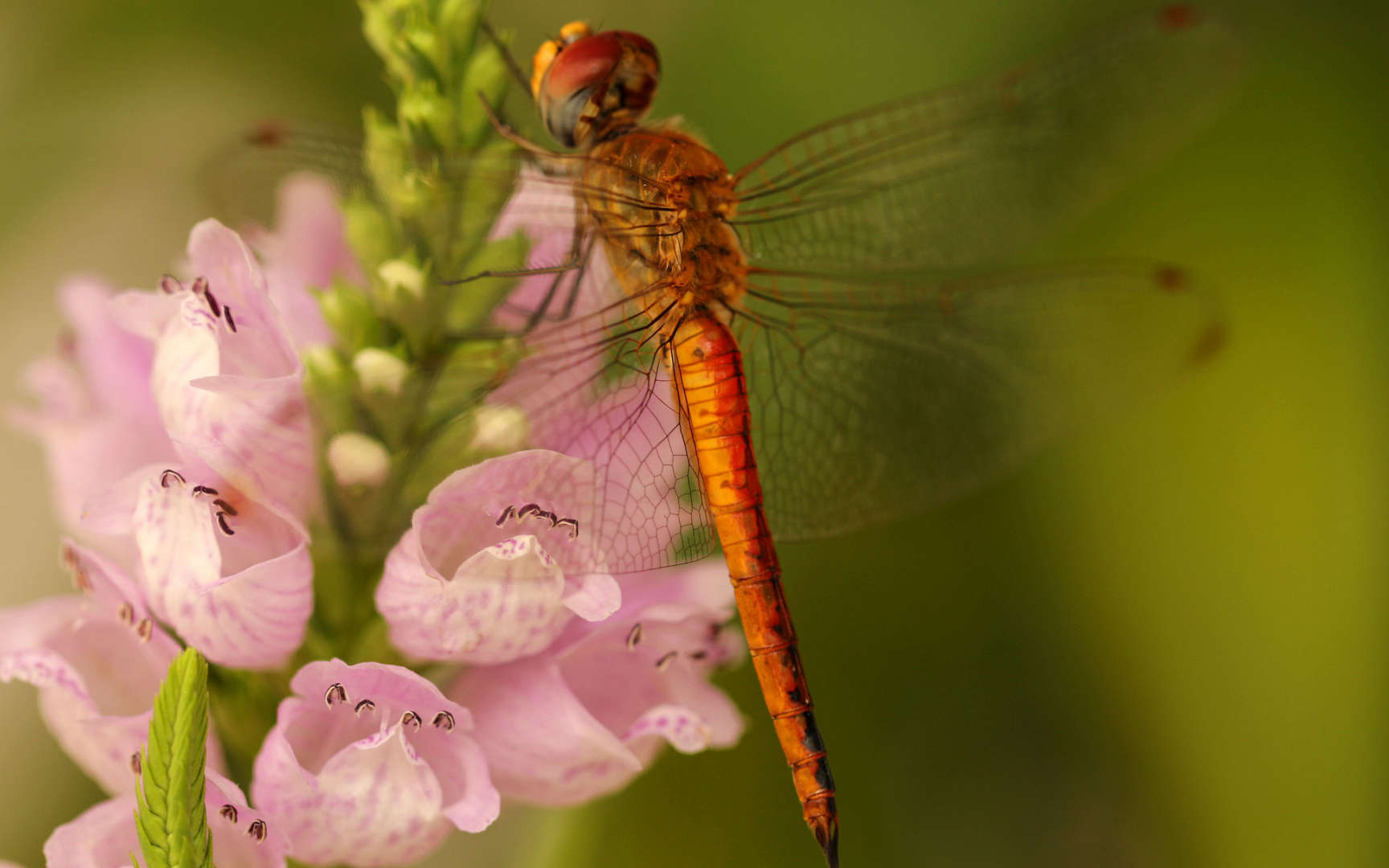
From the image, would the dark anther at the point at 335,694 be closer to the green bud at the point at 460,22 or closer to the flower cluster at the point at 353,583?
the flower cluster at the point at 353,583

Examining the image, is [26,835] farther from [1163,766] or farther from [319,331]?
[1163,766]

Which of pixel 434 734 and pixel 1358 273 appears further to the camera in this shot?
pixel 1358 273

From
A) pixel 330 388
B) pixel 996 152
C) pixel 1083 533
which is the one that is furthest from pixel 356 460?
pixel 1083 533

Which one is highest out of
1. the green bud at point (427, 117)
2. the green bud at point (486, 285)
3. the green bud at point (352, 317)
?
the green bud at point (427, 117)

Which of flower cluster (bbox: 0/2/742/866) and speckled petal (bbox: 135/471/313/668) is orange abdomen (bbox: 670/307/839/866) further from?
speckled petal (bbox: 135/471/313/668)

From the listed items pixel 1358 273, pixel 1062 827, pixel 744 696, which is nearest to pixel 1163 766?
pixel 1062 827

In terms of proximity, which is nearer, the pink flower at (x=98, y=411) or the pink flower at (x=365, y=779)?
the pink flower at (x=365, y=779)

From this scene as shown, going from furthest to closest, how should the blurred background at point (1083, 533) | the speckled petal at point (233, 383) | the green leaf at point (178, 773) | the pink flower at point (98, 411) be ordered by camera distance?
the blurred background at point (1083, 533)
the pink flower at point (98, 411)
the speckled petal at point (233, 383)
the green leaf at point (178, 773)

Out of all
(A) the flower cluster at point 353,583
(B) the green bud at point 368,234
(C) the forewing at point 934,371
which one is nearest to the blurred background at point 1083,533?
(C) the forewing at point 934,371
